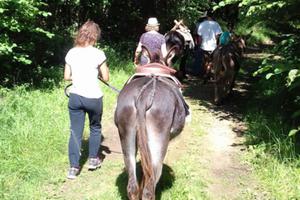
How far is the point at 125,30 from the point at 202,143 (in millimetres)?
9584

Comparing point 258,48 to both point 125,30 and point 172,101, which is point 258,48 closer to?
point 125,30

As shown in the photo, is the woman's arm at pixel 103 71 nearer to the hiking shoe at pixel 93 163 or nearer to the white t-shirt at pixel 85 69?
the white t-shirt at pixel 85 69

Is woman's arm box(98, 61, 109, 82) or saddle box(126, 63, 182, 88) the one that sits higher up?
saddle box(126, 63, 182, 88)

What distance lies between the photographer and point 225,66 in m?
10.3

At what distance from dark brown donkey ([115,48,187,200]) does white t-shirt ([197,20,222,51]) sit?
24.6ft

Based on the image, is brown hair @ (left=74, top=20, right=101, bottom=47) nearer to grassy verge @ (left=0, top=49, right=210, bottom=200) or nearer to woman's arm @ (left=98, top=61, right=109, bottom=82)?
woman's arm @ (left=98, top=61, right=109, bottom=82)

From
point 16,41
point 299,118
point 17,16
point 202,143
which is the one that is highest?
point 17,16

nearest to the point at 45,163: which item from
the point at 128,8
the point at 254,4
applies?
the point at 254,4

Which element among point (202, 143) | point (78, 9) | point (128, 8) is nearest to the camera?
point (202, 143)

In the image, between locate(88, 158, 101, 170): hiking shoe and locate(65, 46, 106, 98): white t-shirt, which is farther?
locate(88, 158, 101, 170): hiking shoe

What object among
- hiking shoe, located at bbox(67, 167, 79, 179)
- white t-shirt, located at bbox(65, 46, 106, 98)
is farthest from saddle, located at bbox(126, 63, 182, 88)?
hiking shoe, located at bbox(67, 167, 79, 179)

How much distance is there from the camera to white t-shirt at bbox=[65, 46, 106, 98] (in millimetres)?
5719

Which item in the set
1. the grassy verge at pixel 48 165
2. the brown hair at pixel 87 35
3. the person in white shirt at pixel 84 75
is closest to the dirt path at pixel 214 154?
the grassy verge at pixel 48 165

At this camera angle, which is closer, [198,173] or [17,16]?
[198,173]
